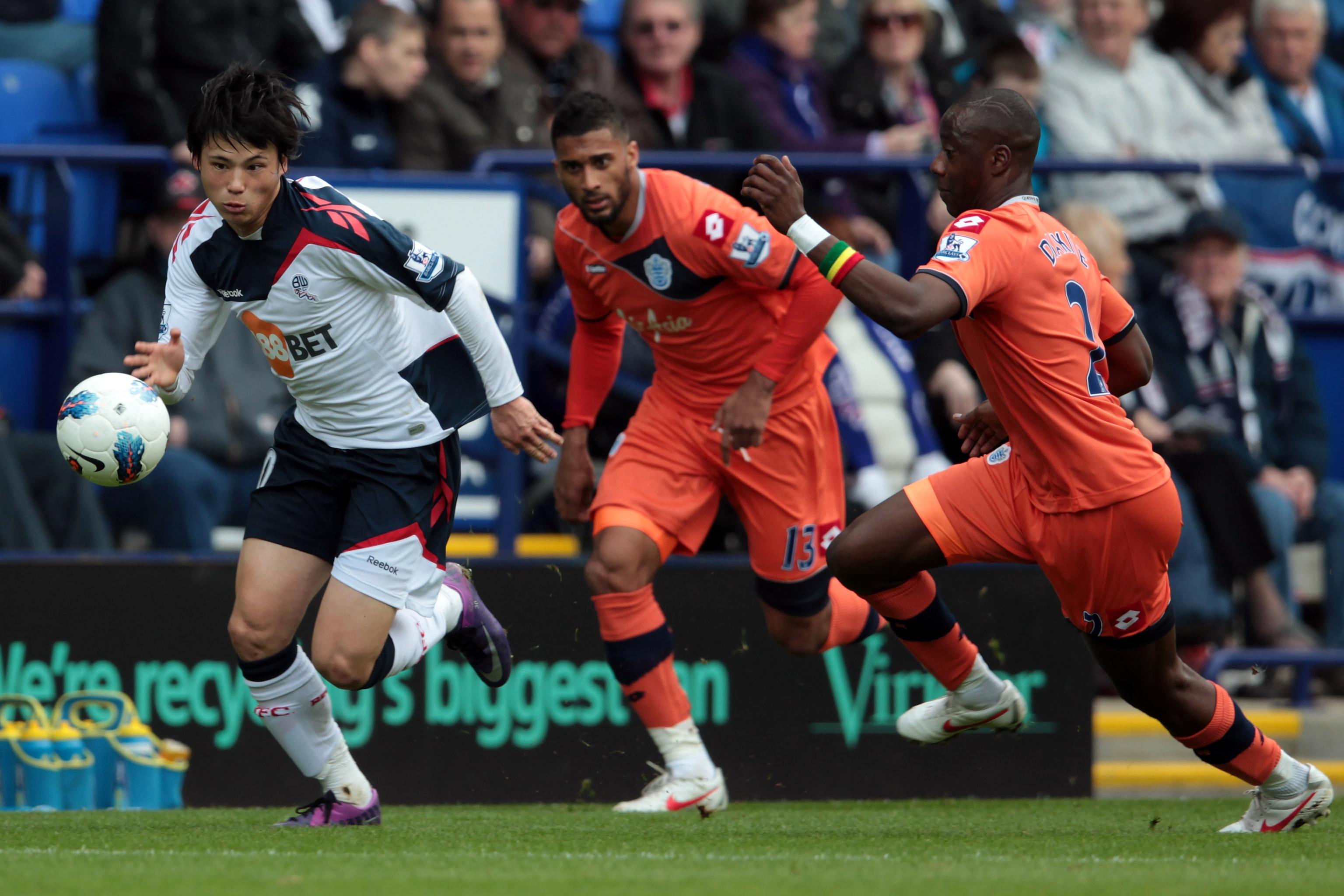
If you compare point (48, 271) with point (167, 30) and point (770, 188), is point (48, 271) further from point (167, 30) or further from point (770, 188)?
point (770, 188)

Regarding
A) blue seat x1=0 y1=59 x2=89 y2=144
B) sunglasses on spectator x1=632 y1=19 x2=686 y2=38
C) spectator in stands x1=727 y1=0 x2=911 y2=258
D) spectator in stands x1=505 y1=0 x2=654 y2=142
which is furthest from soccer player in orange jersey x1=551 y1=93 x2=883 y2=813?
blue seat x1=0 y1=59 x2=89 y2=144

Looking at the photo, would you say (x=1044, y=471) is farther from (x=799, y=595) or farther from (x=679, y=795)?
(x=679, y=795)

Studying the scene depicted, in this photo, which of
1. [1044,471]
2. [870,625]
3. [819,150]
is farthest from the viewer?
[819,150]

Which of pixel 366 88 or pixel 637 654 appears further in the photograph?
pixel 366 88

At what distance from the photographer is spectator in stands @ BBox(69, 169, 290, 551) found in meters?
8.56

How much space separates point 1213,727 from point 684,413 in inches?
94.7

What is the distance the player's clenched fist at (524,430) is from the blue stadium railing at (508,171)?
2.69m

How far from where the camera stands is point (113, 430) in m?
5.42

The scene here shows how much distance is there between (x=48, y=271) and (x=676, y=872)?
18.6 feet

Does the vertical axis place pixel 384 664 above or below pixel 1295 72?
below

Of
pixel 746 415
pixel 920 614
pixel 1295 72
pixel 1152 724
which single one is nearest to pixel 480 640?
pixel 746 415

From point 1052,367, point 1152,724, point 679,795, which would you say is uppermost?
point 1052,367

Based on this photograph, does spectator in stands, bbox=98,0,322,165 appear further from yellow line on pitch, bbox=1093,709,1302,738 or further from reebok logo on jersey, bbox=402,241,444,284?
yellow line on pitch, bbox=1093,709,1302,738

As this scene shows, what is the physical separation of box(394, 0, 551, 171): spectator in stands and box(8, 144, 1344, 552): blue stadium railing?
2.24ft
